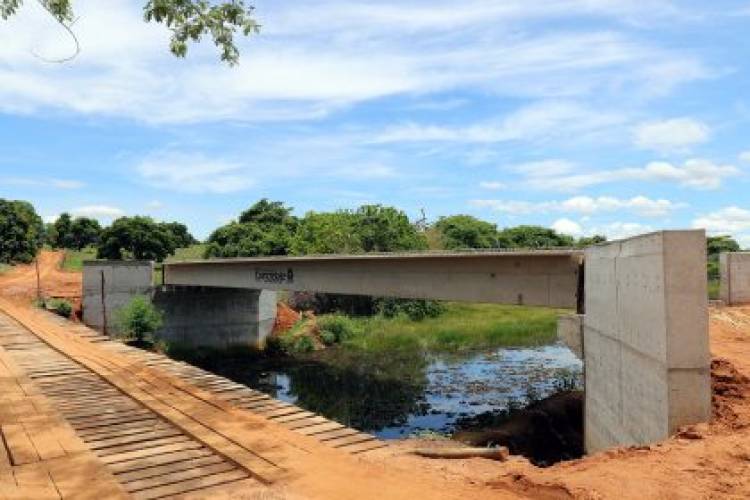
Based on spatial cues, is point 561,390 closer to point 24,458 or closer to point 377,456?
point 377,456

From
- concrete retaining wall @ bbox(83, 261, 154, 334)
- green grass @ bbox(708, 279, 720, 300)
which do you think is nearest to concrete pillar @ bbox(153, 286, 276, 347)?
concrete retaining wall @ bbox(83, 261, 154, 334)

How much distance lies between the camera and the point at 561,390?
2748 cm

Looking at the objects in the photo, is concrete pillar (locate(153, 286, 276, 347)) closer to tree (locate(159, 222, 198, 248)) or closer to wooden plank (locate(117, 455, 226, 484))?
wooden plank (locate(117, 455, 226, 484))

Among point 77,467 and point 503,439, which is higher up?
point 77,467

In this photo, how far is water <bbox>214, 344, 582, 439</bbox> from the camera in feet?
87.4

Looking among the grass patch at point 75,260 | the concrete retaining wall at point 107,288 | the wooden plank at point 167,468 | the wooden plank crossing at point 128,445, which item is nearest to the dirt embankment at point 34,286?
the concrete retaining wall at point 107,288

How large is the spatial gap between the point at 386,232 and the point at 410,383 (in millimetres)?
33909

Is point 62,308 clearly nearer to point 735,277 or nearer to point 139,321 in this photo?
point 139,321

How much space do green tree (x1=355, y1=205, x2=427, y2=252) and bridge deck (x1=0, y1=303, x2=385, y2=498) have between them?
165 ft

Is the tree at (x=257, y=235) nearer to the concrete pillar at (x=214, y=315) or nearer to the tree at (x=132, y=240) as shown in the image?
the tree at (x=132, y=240)

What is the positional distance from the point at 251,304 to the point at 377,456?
42838mm

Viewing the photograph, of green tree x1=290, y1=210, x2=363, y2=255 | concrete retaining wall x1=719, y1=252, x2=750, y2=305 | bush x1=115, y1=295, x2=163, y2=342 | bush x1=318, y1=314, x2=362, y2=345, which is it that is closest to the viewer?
concrete retaining wall x1=719, y1=252, x2=750, y2=305

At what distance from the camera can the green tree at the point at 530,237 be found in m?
119

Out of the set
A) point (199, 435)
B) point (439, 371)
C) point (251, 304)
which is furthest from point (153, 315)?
point (199, 435)
